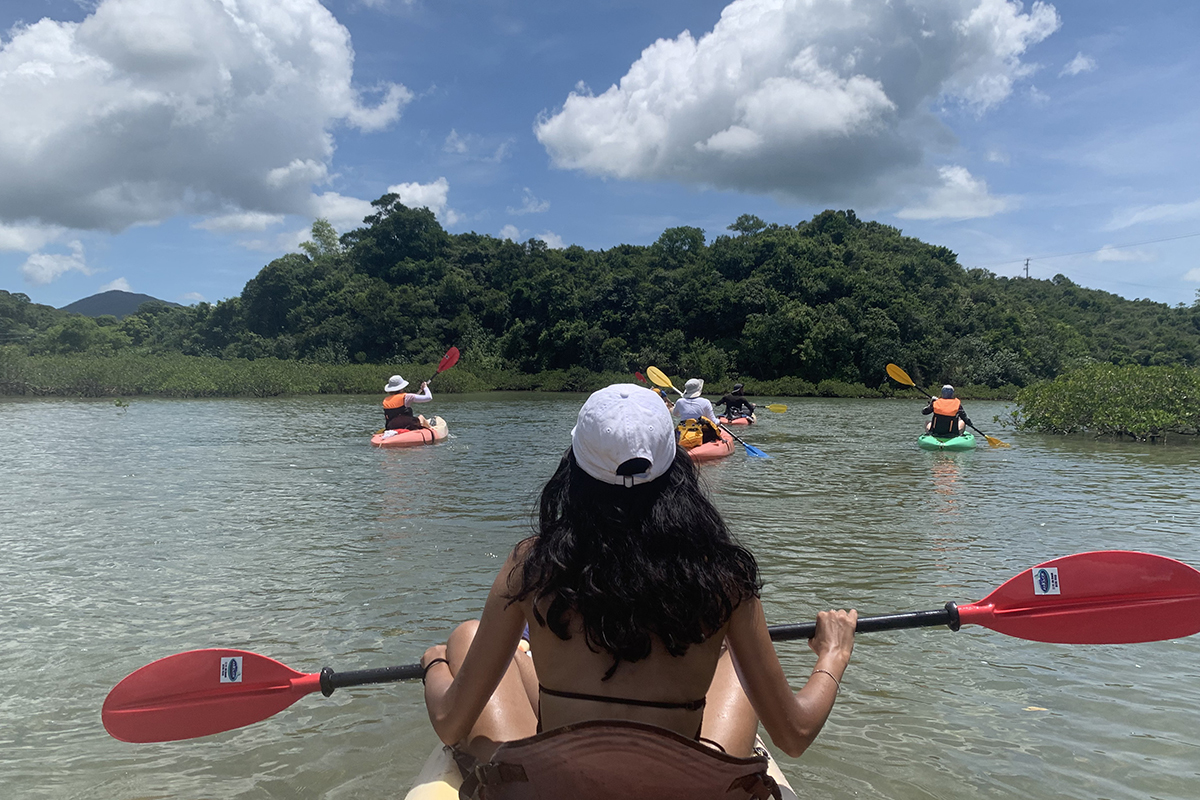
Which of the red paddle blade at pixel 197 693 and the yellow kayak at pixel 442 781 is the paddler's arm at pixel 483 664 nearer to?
the yellow kayak at pixel 442 781

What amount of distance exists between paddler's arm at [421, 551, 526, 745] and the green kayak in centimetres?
1168

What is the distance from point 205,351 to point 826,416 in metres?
46.3

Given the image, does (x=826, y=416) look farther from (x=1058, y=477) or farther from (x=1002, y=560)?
(x=1002, y=560)

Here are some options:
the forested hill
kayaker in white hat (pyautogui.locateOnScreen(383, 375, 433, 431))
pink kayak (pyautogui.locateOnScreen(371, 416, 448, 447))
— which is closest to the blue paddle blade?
pink kayak (pyautogui.locateOnScreen(371, 416, 448, 447))

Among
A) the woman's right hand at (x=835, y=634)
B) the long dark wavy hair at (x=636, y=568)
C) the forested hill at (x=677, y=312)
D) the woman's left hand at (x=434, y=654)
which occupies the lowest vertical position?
the woman's left hand at (x=434, y=654)

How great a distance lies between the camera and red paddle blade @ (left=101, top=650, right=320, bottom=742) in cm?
262

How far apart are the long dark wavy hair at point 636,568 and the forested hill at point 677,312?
119 ft

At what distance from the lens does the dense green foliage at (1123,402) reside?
13508 mm

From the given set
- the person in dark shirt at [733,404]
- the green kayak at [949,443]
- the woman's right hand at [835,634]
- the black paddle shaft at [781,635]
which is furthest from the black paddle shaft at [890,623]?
the person in dark shirt at [733,404]

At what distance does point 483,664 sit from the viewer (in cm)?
173

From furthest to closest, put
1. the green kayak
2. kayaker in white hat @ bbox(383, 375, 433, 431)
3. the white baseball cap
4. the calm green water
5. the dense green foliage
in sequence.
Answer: the dense green foliage, kayaker in white hat @ bbox(383, 375, 433, 431), the green kayak, the calm green water, the white baseball cap

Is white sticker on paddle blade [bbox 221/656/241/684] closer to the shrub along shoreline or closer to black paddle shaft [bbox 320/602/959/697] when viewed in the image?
black paddle shaft [bbox 320/602/959/697]

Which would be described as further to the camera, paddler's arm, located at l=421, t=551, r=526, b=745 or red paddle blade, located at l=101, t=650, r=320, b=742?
red paddle blade, located at l=101, t=650, r=320, b=742

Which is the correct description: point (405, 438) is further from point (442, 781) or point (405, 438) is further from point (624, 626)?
point (624, 626)
